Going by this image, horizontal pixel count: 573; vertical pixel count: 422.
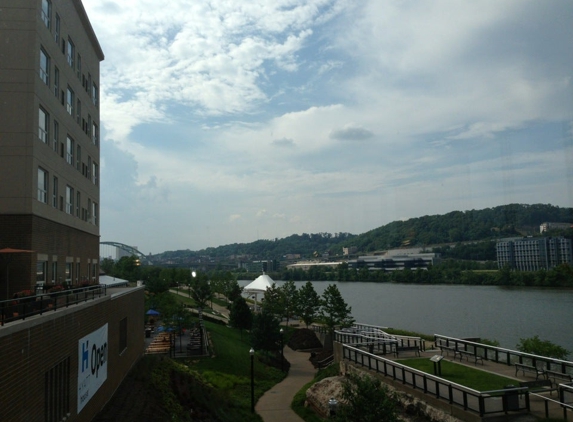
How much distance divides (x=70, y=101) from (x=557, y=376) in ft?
70.0

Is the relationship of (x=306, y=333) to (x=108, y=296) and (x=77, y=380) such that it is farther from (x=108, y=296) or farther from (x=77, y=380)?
(x=77, y=380)

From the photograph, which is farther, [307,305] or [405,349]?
[307,305]

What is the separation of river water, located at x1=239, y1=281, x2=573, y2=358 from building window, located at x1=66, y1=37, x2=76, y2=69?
124 ft

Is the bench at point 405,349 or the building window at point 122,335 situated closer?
the building window at point 122,335

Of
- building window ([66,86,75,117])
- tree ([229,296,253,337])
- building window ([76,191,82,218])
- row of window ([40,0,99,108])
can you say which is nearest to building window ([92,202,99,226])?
building window ([76,191,82,218])

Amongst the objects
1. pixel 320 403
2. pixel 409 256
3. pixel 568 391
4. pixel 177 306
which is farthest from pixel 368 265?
pixel 568 391

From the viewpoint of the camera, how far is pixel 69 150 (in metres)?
22.0

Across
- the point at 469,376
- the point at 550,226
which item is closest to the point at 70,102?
the point at 469,376

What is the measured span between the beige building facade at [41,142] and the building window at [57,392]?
5.24 metres

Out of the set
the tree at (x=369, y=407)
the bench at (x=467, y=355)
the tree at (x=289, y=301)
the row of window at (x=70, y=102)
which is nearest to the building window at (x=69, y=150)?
the row of window at (x=70, y=102)

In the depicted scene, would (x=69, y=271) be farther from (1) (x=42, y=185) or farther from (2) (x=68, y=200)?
(1) (x=42, y=185)

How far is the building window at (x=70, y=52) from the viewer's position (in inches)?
862

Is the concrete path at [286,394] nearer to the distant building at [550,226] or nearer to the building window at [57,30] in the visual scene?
the building window at [57,30]

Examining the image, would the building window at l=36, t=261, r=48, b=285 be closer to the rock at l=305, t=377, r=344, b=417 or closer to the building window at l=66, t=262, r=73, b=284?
the building window at l=66, t=262, r=73, b=284
